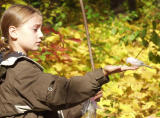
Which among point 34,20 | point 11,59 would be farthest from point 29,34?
point 11,59

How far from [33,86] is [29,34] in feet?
1.32

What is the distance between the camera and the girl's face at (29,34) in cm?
160

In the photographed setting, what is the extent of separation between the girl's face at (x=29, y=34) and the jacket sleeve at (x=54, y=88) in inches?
10.1

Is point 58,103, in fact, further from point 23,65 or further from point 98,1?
point 98,1

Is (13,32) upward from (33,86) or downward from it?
upward

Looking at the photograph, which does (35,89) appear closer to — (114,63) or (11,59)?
(11,59)

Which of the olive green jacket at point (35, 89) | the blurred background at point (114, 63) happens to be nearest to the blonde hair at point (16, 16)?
the olive green jacket at point (35, 89)

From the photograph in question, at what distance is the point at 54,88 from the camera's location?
138cm

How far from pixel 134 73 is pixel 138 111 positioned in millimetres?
842

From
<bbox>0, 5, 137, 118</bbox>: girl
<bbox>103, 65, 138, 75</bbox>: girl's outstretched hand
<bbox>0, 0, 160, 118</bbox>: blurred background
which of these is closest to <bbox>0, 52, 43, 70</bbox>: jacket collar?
<bbox>0, 5, 137, 118</bbox>: girl

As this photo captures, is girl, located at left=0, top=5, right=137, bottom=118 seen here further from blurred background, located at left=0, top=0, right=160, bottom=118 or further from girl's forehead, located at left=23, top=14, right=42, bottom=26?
blurred background, located at left=0, top=0, right=160, bottom=118

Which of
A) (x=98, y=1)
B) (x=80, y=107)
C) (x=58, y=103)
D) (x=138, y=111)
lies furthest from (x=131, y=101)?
(x=98, y=1)

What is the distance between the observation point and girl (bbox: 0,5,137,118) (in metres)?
1.36

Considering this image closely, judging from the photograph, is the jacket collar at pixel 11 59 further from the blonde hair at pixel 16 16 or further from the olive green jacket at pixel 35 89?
the blonde hair at pixel 16 16
